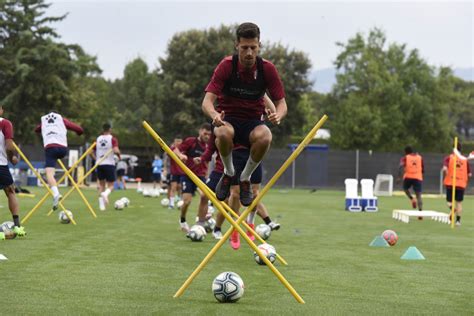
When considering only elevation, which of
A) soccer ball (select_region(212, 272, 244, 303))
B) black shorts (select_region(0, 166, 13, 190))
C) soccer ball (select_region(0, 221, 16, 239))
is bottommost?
soccer ball (select_region(0, 221, 16, 239))

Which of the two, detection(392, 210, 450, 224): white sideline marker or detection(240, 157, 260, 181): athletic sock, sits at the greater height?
detection(240, 157, 260, 181): athletic sock

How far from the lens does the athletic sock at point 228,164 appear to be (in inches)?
336

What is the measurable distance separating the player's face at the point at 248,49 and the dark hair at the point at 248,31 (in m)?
0.04

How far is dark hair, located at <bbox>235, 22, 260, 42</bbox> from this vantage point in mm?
7891

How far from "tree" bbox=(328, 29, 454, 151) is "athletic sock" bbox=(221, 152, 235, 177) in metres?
47.8

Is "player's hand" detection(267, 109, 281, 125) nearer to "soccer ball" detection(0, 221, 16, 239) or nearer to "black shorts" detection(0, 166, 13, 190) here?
"black shorts" detection(0, 166, 13, 190)

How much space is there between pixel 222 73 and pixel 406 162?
18.6m

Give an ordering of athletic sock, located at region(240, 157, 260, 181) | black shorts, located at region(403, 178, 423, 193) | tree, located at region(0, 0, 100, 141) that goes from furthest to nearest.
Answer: tree, located at region(0, 0, 100, 141), black shorts, located at region(403, 178, 423, 193), athletic sock, located at region(240, 157, 260, 181)

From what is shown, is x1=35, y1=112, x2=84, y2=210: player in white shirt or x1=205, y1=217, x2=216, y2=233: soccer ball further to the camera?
x1=35, y1=112, x2=84, y2=210: player in white shirt

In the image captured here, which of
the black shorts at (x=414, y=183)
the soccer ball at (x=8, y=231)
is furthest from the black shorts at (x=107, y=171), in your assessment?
the black shorts at (x=414, y=183)

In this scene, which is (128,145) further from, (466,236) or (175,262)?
(175,262)

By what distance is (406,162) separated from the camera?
25859mm

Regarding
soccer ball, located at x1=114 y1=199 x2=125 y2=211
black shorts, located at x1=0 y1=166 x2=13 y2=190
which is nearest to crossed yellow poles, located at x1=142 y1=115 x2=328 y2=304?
black shorts, located at x1=0 y1=166 x2=13 y2=190

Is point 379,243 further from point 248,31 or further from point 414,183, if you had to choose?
point 414,183
